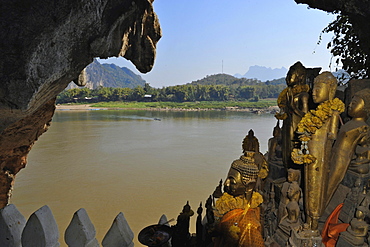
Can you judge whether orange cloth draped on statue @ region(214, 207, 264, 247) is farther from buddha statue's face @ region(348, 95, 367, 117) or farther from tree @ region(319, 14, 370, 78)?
tree @ region(319, 14, 370, 78)

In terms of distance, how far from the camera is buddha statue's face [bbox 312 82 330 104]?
8.66 ft

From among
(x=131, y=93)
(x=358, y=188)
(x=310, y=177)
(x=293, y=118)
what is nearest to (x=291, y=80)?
(x=293, y=118)

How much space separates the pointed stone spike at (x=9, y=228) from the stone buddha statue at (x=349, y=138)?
2.95 meters

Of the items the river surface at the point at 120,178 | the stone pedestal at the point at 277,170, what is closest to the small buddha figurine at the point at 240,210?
the stone pedestal at the point at 277,170

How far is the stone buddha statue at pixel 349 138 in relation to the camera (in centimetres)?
271

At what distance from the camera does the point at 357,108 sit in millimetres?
2721

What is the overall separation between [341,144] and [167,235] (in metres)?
2.16

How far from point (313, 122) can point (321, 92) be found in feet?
1.06

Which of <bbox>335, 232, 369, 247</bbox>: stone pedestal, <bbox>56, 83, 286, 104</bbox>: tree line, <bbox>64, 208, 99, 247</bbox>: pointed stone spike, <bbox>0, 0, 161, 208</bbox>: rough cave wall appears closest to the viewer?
<bbox>64, 208, 99, 247</bbox>: pointed stone spike

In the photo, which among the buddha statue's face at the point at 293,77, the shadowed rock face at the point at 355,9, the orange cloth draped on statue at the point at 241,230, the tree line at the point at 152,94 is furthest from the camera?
the tree line at the point at 152,94

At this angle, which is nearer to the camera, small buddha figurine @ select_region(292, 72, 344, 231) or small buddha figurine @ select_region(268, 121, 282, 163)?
small buddha figurine @ select_region(292, 72, 344, 231)

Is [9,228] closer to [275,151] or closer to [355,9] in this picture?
[275,151]

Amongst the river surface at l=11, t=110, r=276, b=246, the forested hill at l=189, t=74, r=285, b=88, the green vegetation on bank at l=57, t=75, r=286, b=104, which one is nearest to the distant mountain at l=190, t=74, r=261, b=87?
the forested hill at l=189, t=74, r=285, b=88

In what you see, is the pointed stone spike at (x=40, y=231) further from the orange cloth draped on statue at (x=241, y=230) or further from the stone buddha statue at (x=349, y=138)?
the stone buddha statue at (x=349, y=138)
